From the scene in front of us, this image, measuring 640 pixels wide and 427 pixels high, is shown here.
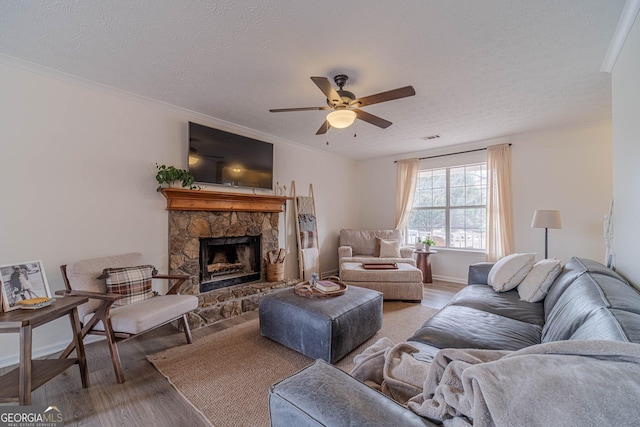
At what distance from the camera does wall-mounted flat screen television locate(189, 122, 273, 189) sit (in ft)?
10.5

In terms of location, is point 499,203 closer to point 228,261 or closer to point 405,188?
point 405,188

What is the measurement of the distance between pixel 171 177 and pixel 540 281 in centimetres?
368

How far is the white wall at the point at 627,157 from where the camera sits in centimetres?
163

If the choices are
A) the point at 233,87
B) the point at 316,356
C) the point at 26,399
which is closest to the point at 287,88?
the point at 233,87

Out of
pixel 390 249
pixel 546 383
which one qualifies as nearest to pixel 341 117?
pixel 546 383

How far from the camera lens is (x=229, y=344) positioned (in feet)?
7.97

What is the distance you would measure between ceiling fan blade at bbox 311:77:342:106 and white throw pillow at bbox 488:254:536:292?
7.29 ft

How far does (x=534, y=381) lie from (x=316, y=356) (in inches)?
68.4

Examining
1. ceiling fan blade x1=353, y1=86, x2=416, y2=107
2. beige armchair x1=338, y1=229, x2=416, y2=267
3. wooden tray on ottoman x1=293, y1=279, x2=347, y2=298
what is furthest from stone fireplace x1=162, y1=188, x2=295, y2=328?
ceiling fan blade x1=353, y1=86, x2=416, y2=107

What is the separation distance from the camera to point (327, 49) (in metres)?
2.00

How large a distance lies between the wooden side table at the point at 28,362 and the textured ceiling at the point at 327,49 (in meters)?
1.89

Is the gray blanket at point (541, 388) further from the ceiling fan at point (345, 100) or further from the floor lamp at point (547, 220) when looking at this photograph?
the floor lamp at point (547, 220)

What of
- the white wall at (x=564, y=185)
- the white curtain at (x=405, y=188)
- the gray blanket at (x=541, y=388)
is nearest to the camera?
the gray blanket at (x=541, y=388)

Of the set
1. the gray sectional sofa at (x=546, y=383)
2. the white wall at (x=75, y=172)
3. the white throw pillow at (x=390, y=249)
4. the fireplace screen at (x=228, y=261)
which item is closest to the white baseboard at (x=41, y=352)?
the white wall at (x=75, y=172)
